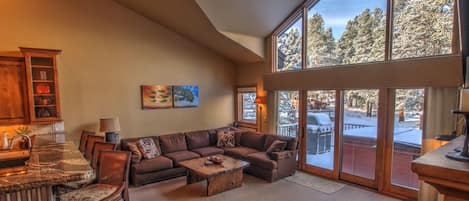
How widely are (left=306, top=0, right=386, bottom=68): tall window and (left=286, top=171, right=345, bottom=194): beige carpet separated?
2.34 meters

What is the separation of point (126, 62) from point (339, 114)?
4596mm

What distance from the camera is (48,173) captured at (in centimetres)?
205

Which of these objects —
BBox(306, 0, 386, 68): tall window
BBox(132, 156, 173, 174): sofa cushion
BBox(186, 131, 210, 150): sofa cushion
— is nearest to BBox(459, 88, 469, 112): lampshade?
BBox(306, 0, 386, 68): tall window

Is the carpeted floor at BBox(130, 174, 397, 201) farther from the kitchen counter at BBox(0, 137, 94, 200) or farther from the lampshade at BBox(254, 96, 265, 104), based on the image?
the lampshade at BBox(254, 96, 265, 104)

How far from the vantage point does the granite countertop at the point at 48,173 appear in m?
1.83

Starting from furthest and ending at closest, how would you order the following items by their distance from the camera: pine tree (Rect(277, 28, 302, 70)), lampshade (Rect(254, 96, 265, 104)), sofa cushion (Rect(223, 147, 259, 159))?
lampshade (Rect(254, 96, 265, 104))
pine tree (Rect(277, 28, 302, 70))
sofa cushion (Rect(223, 147, 259, 159))

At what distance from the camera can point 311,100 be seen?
17.8 ft

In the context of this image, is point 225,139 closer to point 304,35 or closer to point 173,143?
point 173,143

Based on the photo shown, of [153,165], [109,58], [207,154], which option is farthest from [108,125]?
[207,154]

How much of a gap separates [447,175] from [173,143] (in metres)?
5.37

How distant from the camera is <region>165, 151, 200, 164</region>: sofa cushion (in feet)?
16.9

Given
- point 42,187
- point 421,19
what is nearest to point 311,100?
point 421,19

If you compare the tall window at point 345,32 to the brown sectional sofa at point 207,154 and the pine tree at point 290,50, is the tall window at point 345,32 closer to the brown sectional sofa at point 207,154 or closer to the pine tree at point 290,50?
the pine tree at point 290,50

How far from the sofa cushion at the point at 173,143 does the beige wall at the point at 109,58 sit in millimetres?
291
